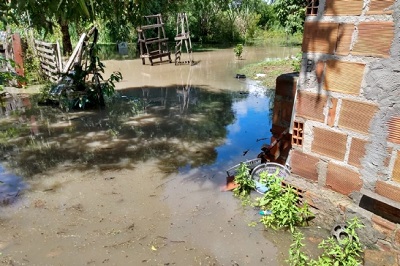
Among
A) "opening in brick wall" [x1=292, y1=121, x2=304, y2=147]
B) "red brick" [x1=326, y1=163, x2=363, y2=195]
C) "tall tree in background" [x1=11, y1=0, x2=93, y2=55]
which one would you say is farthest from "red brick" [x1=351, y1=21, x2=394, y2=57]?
"tall tree in background" [x1=11, y1=0, x2=93, y2=55]

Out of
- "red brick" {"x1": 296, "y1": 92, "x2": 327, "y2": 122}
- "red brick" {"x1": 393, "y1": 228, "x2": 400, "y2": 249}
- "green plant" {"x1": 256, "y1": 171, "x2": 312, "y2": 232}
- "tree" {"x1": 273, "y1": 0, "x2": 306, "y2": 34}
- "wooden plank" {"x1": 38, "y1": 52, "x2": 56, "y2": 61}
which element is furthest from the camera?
"tree" {"x1": 273, "y1": 0, "x2": 306, "y2": 34}

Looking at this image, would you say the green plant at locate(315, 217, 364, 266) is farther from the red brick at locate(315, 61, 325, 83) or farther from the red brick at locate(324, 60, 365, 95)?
the red brick at locate(315, 61, 325, 83)

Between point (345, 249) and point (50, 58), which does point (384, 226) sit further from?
point (50, 58)

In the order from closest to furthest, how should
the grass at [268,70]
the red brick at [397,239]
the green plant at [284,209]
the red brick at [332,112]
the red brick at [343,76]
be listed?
the red brick at [397,239] < the red brick at [343,76] < the red brick at [332,112] < the green plant at [284,209] < the grass at [268,70]

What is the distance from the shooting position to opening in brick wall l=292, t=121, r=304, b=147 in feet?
10.5

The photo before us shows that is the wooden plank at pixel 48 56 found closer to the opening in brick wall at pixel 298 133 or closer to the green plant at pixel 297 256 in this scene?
the opening in brick wall at pixel 298 133

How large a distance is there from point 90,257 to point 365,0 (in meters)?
3.13

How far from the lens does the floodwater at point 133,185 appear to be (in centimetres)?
293

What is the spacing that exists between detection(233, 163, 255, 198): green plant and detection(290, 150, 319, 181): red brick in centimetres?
65

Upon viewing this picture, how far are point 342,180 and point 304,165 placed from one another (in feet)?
1.34

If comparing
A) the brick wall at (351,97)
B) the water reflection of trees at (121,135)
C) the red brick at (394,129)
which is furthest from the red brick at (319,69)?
the water reflection of trees at (121,135)

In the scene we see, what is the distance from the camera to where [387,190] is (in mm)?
2650

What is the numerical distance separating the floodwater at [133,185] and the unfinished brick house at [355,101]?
72 cm

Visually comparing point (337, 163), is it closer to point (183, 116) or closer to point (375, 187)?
point (375, 187)
